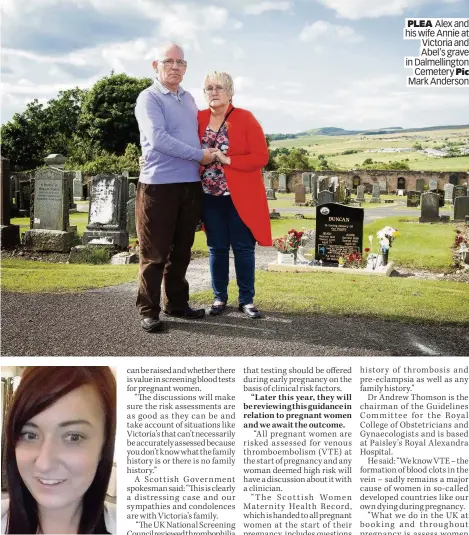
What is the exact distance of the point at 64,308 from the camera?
204 inches

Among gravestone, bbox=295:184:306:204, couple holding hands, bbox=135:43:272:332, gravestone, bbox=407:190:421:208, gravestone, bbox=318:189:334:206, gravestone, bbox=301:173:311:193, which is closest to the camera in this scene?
couple holding hands, bbox=135:43:272:332

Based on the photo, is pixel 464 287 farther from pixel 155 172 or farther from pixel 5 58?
pixel 5 58

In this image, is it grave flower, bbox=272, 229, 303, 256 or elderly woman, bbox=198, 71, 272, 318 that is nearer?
elderly woman, bbox=198, 71, 272, 318

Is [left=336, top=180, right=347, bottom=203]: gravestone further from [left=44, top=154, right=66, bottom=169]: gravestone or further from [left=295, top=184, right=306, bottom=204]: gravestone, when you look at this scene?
[left=44, top=154, right=66, bottom=169]: gravestone

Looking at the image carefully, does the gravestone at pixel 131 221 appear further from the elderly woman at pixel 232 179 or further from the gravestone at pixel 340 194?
the gravestone at pixel 340 194

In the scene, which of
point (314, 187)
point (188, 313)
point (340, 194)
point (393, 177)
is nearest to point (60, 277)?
point (188, 313)

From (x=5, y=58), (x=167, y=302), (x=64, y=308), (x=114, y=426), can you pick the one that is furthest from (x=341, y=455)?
(x=5, y=58)

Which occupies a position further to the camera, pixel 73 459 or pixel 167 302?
pixel 167 302

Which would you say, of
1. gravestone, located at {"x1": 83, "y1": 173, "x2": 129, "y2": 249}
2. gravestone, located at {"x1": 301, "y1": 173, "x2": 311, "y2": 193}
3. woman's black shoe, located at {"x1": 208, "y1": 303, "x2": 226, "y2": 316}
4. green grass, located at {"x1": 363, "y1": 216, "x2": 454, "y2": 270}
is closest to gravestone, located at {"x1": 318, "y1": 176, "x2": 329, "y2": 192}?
gravestone, located at {"x1": 301, "y1": 173, "x2": 311, "y2": 193}

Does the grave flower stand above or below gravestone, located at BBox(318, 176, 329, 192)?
below

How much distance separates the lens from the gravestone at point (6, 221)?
30.0 ft

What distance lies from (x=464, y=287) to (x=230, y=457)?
12.7ft

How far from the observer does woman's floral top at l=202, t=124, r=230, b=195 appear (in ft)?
14.9

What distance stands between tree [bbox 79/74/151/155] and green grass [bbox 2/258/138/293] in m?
5.09
